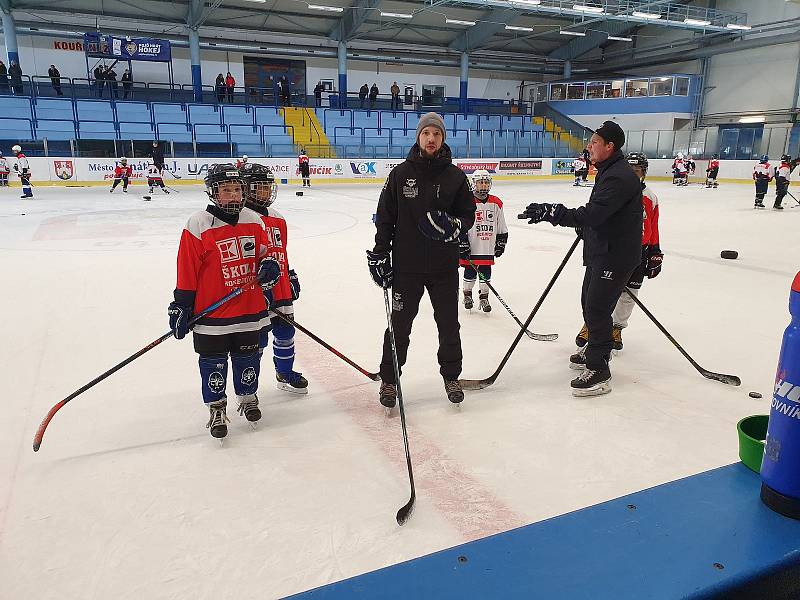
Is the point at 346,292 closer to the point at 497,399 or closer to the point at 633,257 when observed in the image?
Answer: the point at 497,399

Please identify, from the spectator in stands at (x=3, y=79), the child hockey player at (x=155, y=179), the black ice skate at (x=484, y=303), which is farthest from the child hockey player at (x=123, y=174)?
the black ice skate at (x=484, y=303)

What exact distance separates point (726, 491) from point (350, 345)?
3009mm

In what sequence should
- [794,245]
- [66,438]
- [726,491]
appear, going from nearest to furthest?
1. [726,491]
2. [66,438]
3. [794,245]

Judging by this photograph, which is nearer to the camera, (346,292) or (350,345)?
(350,345)

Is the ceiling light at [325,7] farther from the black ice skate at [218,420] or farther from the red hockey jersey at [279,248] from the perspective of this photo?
the black ice skate at [218,420]

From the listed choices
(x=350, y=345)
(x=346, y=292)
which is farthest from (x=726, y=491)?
(x=346, y=292)

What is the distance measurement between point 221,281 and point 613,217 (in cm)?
203

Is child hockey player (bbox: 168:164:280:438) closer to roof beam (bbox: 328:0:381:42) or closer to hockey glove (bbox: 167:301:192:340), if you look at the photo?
hockey glove (bbox: 167:301:192:340)

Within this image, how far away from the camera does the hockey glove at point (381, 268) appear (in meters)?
2.84

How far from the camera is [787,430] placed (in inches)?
45.2

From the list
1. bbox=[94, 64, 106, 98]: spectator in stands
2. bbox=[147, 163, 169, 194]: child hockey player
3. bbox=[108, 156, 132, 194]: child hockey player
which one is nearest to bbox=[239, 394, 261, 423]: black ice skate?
bbox=[147, 163, 169, 194]: child hockey player

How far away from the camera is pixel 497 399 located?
321 centimetres

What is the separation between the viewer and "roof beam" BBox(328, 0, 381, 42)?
937 inches

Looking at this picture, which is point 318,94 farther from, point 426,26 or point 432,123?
point 432,123
